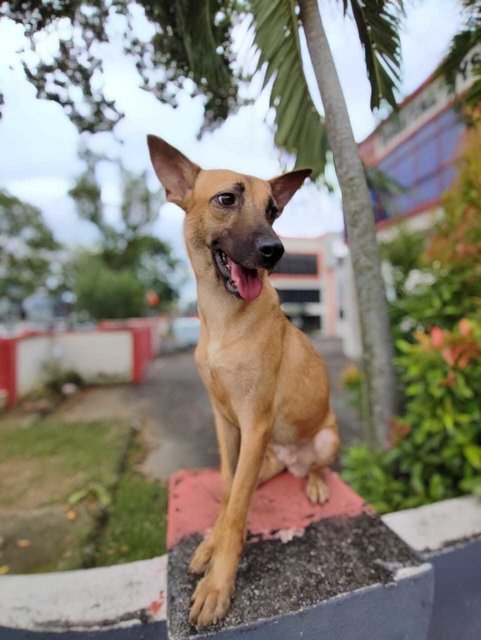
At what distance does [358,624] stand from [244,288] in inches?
46.7

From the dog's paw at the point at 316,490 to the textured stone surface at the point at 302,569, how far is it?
0.46 ft

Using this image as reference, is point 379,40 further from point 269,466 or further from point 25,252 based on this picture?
point 25,252

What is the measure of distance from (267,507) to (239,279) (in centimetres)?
115

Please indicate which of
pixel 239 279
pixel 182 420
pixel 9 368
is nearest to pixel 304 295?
pixel 182 420

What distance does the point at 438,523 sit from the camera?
1.90 m

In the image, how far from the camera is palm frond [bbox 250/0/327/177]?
1.60m

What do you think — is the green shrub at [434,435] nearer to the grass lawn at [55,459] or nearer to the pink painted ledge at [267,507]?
the pink painted ledge at [267,507]

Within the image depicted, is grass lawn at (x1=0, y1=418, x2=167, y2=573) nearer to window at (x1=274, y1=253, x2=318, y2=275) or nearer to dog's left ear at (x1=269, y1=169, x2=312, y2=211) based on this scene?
dog's left ear at (x1=269, y1=169, x2=312, y2=211)

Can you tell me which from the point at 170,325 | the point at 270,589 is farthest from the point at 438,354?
the point at 170,325

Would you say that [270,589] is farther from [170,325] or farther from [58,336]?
[170,325]

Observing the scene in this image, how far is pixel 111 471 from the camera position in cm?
427

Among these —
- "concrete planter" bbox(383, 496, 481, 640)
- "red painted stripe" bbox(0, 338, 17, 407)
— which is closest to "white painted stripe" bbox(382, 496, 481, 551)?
"concrete planter" bbox(383, 496, 481, 640)

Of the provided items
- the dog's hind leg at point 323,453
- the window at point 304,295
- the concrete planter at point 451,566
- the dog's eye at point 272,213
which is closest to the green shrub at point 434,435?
the concrete planter at point 451,566

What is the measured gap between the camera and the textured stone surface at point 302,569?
4.26 feet
